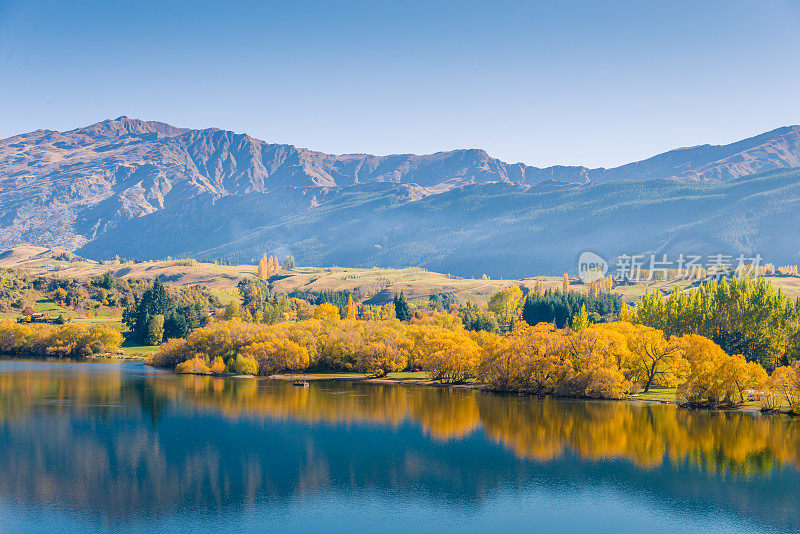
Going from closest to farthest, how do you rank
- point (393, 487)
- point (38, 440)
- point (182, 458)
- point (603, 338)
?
1. point (393, 487)
2. point (182, 458)
3. point (38, 440)
4. point (603, 338)

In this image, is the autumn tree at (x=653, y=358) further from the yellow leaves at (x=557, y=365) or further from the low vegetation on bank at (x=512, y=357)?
the yellow leaves at (x=557, y=365)

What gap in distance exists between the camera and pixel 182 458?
61750mm

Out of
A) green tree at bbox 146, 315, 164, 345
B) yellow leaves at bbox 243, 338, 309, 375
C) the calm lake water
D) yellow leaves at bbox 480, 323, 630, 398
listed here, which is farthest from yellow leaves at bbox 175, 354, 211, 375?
yellow leaves at bbox 480, 323, 630, 398

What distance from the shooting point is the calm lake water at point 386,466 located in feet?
156

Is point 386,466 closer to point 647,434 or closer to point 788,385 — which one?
point 647,434

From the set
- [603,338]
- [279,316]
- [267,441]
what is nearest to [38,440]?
[267,441]

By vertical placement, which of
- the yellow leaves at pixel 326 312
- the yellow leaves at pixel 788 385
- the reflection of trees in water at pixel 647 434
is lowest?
the reflection of trees in water at pixel 647 434

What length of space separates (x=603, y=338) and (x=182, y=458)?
207ft

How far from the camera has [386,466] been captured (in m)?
60.5

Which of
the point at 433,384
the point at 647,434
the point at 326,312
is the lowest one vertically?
Result: the point at 647,434

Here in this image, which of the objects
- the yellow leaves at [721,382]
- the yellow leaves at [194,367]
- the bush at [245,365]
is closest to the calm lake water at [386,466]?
the yellow leaves at [721,382]

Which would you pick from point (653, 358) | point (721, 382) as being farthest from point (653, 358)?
point (721, 382)

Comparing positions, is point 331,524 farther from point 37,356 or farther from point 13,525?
point 37,356

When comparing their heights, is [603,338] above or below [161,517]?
above
